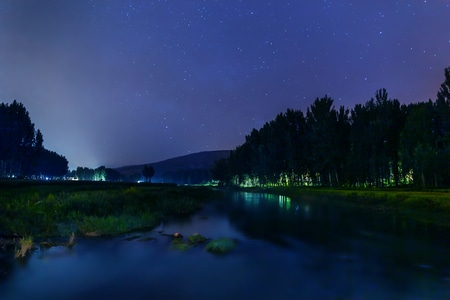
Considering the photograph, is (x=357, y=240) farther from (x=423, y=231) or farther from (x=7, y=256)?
(x=7, y=256)

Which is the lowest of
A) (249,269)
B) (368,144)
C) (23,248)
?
(249,269)

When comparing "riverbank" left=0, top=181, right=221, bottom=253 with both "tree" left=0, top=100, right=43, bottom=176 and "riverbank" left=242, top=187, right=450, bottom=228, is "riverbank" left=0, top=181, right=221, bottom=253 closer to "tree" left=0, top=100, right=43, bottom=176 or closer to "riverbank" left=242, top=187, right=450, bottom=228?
"riverbank" left=242, top=187, right=450, bottom=228

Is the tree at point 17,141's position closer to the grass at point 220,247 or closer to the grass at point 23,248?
the grass at point 23,248

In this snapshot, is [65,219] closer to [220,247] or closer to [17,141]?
[220,247]

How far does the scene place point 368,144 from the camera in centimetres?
7706

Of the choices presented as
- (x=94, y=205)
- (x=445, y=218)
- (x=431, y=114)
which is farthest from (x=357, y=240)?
(x=431, y=114)

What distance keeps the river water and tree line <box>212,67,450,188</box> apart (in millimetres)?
41969

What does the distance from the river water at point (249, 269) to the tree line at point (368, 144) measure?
138ft

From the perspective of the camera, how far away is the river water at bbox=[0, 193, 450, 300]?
1281 centimetres

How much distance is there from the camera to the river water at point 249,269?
1281 centimetres

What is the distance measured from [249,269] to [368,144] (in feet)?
227

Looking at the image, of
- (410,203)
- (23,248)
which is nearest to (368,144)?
(410,203)

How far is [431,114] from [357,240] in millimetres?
60643

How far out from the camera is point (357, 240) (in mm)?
23281
